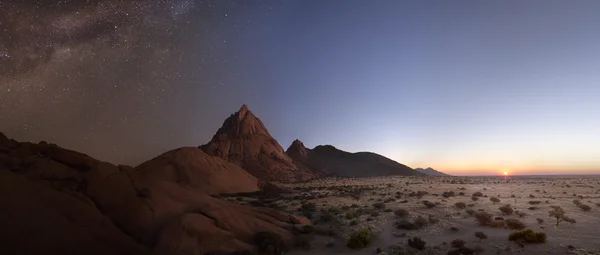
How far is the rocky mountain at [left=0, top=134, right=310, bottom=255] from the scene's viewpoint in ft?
43.2

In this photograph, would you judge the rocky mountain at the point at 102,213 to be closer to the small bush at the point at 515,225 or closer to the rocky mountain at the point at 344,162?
the small bush at the point at 515,225

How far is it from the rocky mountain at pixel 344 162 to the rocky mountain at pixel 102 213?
10110 centimetres

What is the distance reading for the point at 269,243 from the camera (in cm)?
1675

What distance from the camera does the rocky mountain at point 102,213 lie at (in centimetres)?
1316

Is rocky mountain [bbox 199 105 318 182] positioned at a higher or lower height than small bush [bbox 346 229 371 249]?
higher

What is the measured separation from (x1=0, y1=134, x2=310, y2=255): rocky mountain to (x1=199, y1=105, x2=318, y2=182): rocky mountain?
238 ft

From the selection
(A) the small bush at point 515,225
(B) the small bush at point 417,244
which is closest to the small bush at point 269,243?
(B) the small bush at point 417,244

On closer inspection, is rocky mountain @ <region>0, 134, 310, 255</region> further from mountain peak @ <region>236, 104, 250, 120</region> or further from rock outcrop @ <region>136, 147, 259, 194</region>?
mountain peak @ <region>236, 104, 250, 120</region>

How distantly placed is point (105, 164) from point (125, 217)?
4405 millimetres

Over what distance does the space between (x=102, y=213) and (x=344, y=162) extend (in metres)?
131

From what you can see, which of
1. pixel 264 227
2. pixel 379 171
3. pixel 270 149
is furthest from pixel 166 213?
pixel 379 171

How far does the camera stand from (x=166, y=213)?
1720 cm

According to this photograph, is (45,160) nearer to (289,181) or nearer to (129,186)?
(129,186)

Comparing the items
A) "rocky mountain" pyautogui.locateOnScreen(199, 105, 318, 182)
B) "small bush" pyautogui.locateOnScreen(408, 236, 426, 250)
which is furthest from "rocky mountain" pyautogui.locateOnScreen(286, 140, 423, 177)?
"small bush" pyautogui.locateOnScreen(408, 236, 426, 250)
